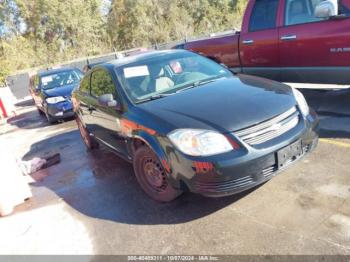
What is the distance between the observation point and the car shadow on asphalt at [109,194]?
12.5 feet

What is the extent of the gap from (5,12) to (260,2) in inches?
1312

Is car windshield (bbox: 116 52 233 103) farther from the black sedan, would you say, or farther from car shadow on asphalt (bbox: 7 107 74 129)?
car shadow on asphalt (bbox: 7 107 74 129)

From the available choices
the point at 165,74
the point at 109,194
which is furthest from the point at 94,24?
the point at 109,194

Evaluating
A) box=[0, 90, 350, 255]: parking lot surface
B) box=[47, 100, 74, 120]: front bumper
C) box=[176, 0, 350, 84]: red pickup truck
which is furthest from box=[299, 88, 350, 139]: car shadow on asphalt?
box=[47, 100, 74, 120]: front bumper

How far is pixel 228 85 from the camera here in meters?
4.27

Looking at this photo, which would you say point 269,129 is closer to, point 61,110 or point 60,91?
point 61,110

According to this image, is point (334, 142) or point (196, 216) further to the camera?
point (334, 142)

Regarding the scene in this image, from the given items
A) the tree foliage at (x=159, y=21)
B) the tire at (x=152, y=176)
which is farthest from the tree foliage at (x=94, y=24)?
the tire at (x=152, y=176)

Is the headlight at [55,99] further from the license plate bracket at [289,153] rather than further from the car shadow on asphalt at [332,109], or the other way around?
the license plate bracket at [289,153]

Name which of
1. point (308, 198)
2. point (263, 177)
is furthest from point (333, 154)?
point (263, 177)

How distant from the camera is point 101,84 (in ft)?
16.7

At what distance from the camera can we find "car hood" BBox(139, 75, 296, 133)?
3.39 meters

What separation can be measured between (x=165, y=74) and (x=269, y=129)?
1719 mm

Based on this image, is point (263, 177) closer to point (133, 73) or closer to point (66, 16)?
point (133, 73)
